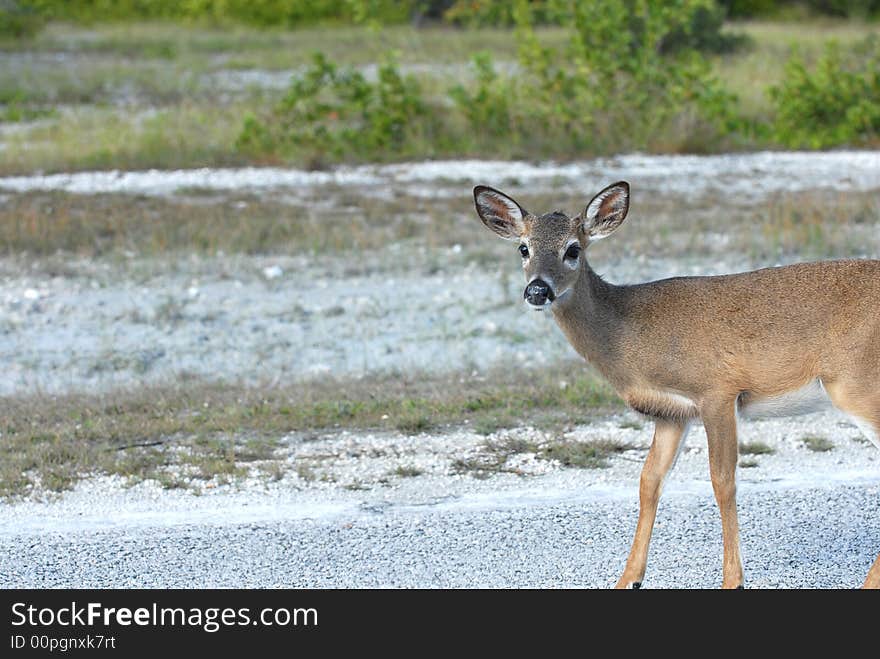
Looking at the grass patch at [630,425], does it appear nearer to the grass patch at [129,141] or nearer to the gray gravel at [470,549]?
the gray gravel at [470,549]

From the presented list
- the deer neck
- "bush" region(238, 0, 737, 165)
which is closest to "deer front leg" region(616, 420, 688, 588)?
the deer neck

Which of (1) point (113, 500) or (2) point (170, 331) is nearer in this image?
(1) point (113, 500)

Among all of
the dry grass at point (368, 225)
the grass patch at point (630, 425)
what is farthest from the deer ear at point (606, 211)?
the dry grass at point (368, 225)

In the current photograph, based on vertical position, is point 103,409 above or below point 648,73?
below

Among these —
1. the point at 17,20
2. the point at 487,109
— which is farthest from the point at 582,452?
the point at 17,20

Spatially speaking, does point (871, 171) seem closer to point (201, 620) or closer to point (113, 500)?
point (113, 500)

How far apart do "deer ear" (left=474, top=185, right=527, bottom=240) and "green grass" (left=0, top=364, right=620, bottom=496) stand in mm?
2156

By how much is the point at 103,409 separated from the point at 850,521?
5160 mm

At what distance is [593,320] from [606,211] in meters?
0.59

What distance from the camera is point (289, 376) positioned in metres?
11.7

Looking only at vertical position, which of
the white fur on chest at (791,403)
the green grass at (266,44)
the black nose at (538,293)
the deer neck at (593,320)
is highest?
the black nose at (538,293)

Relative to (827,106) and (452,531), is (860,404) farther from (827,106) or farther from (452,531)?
(827,106)

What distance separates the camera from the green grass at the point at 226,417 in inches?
354

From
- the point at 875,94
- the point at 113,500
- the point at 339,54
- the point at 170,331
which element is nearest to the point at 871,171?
the point at 875,94
